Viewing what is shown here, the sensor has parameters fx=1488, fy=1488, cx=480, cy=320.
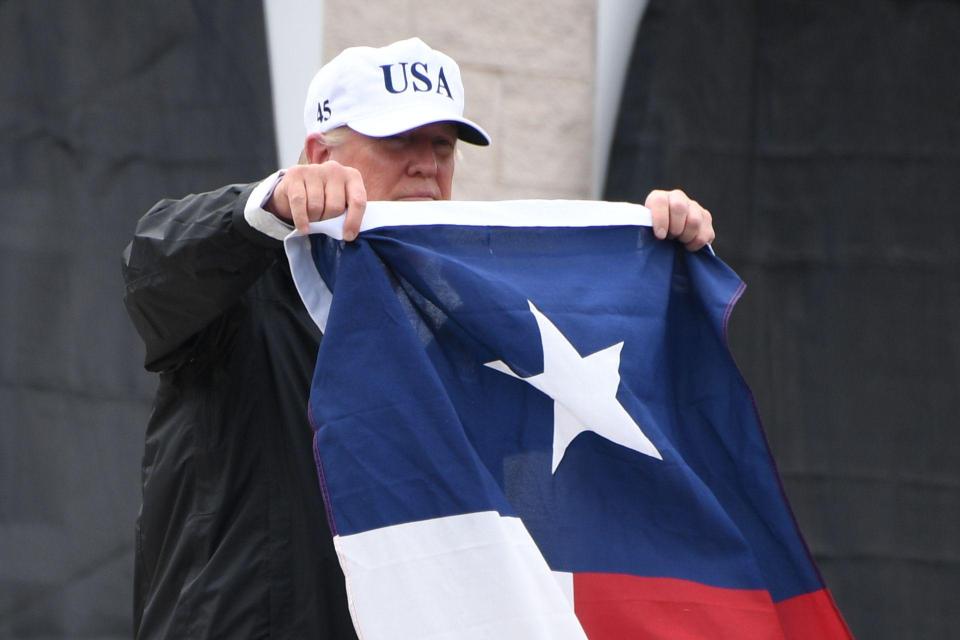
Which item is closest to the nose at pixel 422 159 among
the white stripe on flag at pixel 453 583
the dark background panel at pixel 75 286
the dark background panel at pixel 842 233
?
the white stripe on flag at pixel 453 583

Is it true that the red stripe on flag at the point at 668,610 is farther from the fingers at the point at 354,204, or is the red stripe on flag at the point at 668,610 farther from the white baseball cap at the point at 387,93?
the white baseball cap at the point at 387,93

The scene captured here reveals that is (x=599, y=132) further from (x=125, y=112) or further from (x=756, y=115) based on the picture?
(x=125, y=112)

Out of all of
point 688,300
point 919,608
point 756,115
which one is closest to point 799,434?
point 919,608

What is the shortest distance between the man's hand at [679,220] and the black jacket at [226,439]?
0.53 metres

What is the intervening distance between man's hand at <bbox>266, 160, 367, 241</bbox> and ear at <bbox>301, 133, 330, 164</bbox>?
1.53ft

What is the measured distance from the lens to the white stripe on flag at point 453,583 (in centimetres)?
179

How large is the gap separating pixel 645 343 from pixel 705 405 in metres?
0.14

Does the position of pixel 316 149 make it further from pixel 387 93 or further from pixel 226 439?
pixel 226 439

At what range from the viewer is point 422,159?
2.27m

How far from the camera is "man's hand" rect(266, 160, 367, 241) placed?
1.79 m

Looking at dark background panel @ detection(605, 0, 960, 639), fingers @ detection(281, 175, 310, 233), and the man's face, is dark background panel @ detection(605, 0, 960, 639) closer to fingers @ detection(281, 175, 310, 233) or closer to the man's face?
the man's face

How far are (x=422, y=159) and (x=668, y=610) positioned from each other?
77cm

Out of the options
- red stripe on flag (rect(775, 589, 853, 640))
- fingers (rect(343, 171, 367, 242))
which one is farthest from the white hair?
red stripe on flag (rect(775, 589, 853, 640))

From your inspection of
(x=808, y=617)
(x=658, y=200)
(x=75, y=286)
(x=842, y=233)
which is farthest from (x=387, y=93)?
(x=842, y=233)
